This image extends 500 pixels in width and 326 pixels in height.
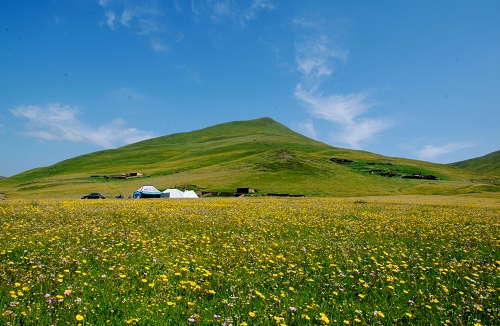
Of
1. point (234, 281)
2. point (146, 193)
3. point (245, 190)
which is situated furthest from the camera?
point (245, 190)

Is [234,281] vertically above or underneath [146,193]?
underneath

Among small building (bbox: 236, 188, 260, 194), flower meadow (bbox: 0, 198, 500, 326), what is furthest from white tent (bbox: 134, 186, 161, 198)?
flower meadow (bbox: 0, 198, 500, 326)

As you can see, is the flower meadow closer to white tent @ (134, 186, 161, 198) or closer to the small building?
white tent @ (134, 186, 161, 198)

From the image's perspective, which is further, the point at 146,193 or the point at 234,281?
the point at 146,193

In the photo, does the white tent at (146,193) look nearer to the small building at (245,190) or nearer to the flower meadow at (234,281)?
the small building at (245,190)

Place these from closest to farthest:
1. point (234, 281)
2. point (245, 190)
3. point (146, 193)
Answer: point (234, 281)
point (146, 193)
point (245, 190)

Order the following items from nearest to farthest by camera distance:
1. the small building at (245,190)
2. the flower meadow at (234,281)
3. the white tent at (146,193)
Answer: the flower meadow at (234,281)
the white tent at (146,193)
the small building at (245,190)

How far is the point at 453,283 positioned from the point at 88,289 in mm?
8695

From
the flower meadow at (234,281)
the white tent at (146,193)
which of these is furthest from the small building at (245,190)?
the flower meadow at (234,281)

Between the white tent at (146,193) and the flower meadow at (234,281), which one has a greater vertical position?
the white tent at (146,193)

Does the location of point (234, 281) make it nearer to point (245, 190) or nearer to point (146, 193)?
point (146, 193)

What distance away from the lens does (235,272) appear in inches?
328

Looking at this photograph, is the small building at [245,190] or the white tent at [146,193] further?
the small building at [245,190]

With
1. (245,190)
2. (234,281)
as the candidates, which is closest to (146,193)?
(245,190)
